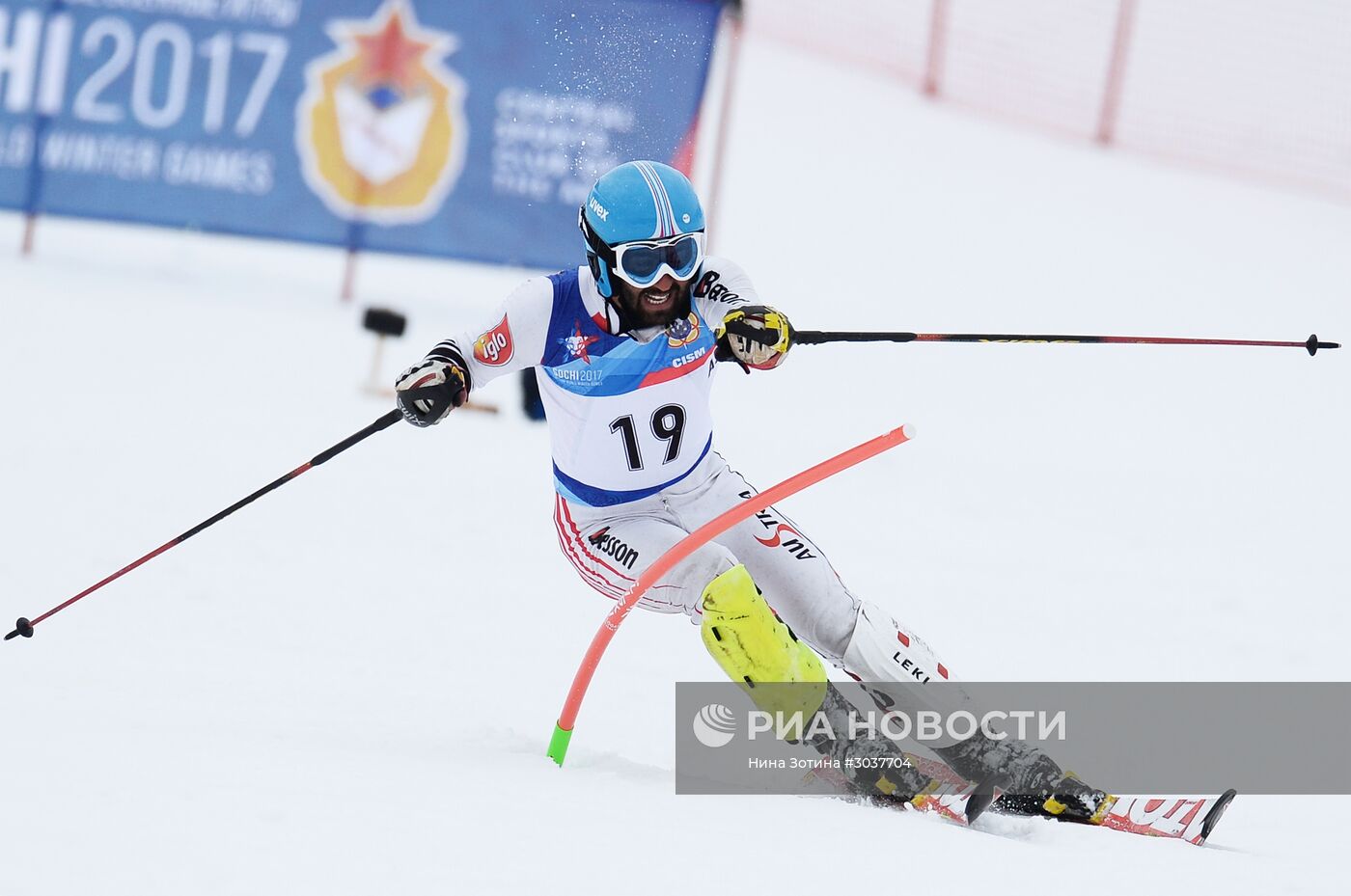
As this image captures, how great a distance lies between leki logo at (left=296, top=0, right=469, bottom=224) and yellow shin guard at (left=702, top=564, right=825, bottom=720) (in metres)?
6.62

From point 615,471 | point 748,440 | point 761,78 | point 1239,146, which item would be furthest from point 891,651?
point 761,78

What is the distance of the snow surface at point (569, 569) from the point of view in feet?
9.71

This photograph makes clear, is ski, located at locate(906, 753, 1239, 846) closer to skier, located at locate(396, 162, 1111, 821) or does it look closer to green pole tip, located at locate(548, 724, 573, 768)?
skier, located at locate(396, 162, 1111, 821)

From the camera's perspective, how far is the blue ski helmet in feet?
12.0

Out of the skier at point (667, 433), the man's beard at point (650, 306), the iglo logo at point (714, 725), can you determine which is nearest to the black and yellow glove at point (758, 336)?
the skier at point (667, 433)

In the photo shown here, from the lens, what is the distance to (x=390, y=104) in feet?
31.4

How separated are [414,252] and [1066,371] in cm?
443

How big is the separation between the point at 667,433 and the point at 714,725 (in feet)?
2.68

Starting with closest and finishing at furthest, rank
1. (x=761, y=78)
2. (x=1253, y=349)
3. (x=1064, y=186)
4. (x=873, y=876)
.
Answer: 1. (x=873, y=876)
2. (x=1253, y=349)
3. (x=1064, y=186)
4. (x=761, y=78)

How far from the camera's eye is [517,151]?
31.3 ft

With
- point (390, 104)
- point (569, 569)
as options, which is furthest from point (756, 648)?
point (390, 104)

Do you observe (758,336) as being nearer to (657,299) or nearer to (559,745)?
(657,299)

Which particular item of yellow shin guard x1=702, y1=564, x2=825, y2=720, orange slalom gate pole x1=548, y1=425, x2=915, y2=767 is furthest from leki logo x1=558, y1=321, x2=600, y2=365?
yellow shin guard x1=702, y1=564, x2=825, y2=720

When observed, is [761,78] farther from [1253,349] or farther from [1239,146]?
[1253,349]
